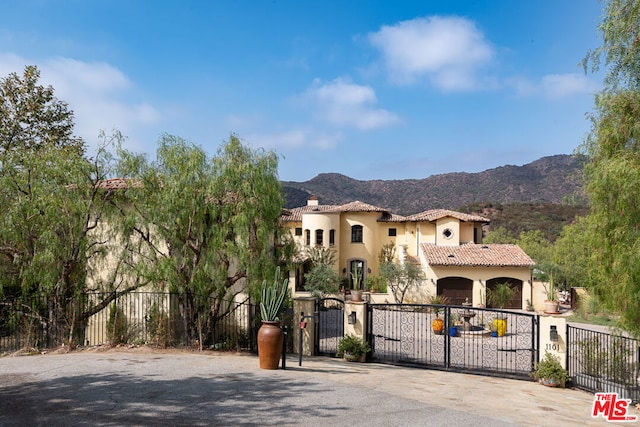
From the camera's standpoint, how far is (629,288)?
8.77 meters

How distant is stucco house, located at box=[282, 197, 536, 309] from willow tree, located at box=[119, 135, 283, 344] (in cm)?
1716

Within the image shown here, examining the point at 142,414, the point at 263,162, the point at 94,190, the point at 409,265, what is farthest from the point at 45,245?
the point at 409,265

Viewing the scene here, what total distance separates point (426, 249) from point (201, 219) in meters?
21.5

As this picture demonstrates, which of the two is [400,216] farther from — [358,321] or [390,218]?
[358,321]

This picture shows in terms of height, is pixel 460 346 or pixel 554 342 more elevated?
pixel 554 342

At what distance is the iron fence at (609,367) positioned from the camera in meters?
10.2

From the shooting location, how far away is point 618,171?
27.6ft

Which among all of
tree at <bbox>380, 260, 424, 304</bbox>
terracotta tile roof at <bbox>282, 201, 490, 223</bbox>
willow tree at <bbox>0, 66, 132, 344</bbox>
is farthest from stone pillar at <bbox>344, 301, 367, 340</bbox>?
terracotta tile roof at <bbox>282, 201, 490, 223</bbox>

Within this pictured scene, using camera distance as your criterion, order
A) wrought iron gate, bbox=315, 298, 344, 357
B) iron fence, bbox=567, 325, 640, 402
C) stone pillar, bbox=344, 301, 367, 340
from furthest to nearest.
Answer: wrought iron gate, bbox=315, 298, 344, 357 → stone pillar, bbox=344, 301, 367, 340 → iron fence, bbox=567, 325, 640, 402

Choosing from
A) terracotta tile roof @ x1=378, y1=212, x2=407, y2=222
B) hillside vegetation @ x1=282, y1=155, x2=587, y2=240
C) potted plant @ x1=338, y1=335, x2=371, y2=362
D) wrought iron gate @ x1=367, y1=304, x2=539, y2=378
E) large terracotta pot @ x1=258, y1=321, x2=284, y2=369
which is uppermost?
hillside vegetation @ x1=282, y1=155, x2=587, y2=240

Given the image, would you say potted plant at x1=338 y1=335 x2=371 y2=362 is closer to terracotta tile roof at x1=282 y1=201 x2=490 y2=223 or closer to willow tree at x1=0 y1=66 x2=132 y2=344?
willow tree at x1=0 y1=66 x2=132 y2=344

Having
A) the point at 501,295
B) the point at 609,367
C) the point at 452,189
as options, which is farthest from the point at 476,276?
the point at 452,189

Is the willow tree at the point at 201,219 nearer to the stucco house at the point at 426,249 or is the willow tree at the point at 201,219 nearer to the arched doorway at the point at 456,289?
the stucco house at the point at 426,249

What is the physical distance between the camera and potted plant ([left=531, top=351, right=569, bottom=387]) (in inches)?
430
